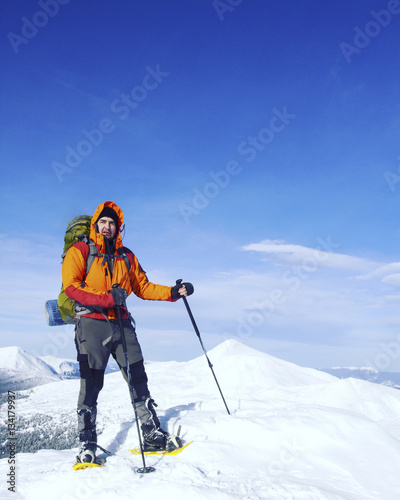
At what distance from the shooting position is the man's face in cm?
591

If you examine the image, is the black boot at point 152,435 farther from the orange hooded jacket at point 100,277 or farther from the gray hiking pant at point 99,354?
the orange hooded jacket at point 100,277

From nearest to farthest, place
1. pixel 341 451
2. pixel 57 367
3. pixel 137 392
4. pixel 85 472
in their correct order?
pixel 85 472 < pixel 341 451 < pixel 137 392 < pixel 57 367

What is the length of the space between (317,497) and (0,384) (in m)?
31.8

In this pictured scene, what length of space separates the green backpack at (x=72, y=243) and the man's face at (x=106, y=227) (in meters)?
0.25

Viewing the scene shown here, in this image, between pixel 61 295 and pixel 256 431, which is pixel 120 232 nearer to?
pixel 61 295

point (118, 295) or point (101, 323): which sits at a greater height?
point (118, 295)

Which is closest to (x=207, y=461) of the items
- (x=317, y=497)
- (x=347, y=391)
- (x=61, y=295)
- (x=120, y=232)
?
→ (x=317, y=497)

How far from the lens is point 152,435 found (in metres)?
5.41

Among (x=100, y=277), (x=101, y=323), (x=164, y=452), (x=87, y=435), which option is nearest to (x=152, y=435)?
(x=164, y=452)

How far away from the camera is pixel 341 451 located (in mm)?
5344

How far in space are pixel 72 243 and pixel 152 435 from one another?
126 inches

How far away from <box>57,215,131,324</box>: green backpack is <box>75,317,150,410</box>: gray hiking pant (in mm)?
387

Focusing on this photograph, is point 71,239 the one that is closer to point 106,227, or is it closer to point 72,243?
point 72,243

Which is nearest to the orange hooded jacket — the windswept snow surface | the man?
the man
